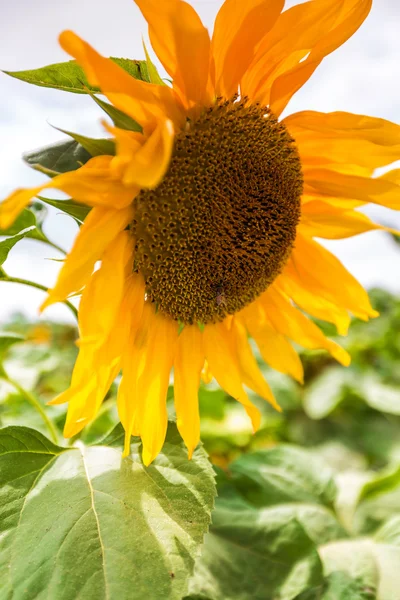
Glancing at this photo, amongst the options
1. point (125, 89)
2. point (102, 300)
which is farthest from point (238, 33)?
point (102, 300)

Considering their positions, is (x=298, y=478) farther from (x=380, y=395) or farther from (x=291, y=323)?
(x=380, y=395)

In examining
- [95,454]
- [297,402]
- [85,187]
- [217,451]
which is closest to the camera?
[85,187]

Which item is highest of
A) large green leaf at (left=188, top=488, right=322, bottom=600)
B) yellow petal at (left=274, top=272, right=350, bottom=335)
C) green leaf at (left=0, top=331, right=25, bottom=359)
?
yellow petal at (left=274, top=272, right=350, bottom=335)

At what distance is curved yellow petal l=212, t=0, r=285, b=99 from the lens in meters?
0.94

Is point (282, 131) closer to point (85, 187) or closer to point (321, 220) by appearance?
point (321, 220)

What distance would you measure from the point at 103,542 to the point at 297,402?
A: 79.0 inches

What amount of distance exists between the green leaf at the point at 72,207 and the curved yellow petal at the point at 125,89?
0.54 ft

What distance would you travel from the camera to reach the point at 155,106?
912mm

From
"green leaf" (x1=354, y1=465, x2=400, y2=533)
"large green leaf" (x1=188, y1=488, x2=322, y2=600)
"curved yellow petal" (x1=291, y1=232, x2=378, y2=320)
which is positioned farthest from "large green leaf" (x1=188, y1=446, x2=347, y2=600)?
"curved yellow petal" (x1=291, y1=232, x2=378, y2=320)

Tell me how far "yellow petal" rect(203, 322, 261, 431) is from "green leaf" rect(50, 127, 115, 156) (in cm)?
46

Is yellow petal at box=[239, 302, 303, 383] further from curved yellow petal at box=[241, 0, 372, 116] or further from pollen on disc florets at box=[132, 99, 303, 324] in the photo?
curved yellow petal at box=[241, 0, 372, 116]

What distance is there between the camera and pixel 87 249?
855 millimetres

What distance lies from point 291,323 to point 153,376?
372 millimetres

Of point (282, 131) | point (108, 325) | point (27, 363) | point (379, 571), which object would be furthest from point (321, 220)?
point (27, 363)
